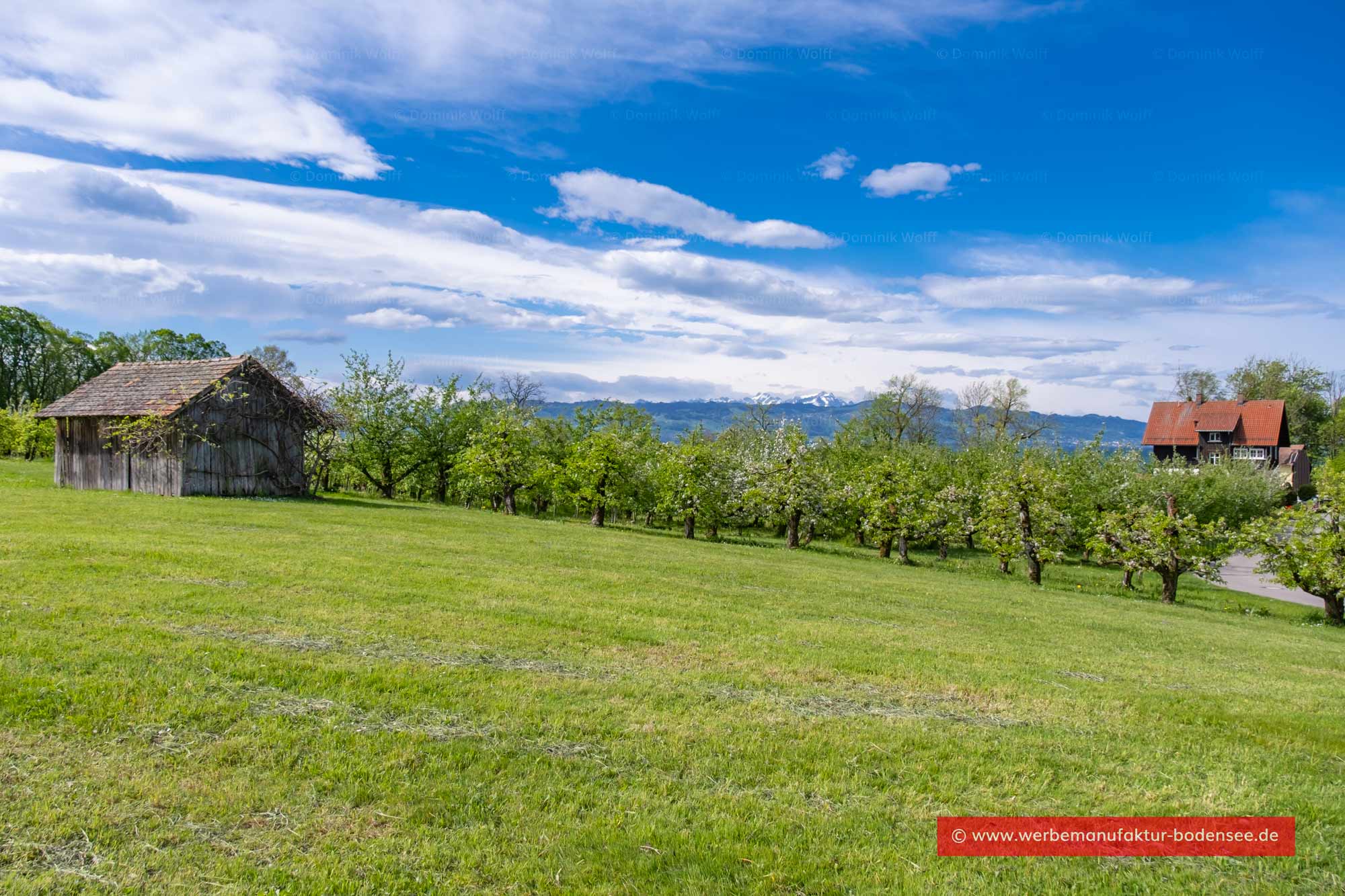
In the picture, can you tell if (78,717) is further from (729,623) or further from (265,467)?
(265,467)

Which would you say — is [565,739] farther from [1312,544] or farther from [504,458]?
[504,458]

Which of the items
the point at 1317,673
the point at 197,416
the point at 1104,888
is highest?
the point at 197,416

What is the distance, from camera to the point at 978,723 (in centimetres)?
738

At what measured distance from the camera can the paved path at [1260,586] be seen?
2717cm

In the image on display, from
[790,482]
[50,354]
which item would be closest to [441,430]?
[790,482]

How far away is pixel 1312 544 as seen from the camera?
909 inches

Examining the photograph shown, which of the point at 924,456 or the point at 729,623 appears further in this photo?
the point at 924,456

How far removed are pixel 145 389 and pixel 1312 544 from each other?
40.9m

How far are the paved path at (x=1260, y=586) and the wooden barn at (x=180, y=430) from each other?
3517cm

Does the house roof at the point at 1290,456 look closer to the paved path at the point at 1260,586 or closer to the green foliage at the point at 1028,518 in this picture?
the paved path at the point at 1260,586

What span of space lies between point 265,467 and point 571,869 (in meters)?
29.6

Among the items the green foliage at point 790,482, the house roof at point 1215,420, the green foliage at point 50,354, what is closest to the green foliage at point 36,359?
the green foliage at point 50,354

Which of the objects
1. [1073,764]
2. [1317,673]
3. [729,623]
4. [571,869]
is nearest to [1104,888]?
[1073,764]

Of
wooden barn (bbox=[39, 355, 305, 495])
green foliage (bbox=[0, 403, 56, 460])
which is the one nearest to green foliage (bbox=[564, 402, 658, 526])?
wooden barn (bbox=[39, 355, 305, 495])
